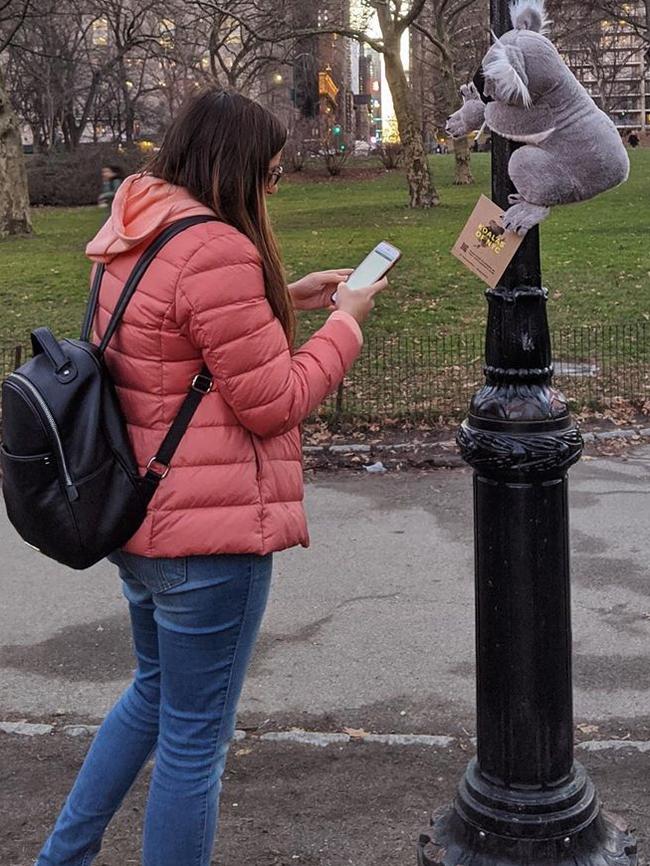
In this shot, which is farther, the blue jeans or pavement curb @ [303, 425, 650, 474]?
pavement curb @ [303, 425, 650, 474]

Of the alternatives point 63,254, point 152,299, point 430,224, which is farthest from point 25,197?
point 152,299

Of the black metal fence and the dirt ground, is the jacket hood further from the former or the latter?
the black metal fence

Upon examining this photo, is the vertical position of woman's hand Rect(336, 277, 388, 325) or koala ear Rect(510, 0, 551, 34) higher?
koala ear Rect(510, 0, 551, 34)

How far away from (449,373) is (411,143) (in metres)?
20.2

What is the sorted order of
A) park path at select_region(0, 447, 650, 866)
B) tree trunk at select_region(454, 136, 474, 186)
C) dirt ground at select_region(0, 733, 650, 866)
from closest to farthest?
dirt ground at select_region(0, 733, 650, 866)
park path at select_region(0, 447, 650, 866)
tree trunk at select_region(454, 136, 474, 186)

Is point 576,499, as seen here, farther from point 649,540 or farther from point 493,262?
point 493,262

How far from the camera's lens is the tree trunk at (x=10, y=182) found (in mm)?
26281

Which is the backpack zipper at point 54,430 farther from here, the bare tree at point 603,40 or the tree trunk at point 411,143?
the tree trunk at point 411,143

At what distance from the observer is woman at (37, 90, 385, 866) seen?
8.10ft

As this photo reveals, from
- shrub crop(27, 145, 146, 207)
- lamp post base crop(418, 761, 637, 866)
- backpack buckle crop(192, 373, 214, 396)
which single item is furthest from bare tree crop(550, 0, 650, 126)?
shrub crop(27, 145, 146, 207)

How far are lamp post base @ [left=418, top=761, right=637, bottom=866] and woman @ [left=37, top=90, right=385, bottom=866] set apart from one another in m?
0.63

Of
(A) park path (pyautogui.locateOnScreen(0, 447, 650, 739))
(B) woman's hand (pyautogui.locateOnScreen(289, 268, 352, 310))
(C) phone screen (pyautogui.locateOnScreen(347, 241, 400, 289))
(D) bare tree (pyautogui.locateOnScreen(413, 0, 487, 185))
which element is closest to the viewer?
(C) phone screen (pyautogui.locateOnScreen(347, 241, 400, 289))

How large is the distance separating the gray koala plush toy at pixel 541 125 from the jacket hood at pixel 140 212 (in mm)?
687

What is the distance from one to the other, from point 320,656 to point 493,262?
276cm
